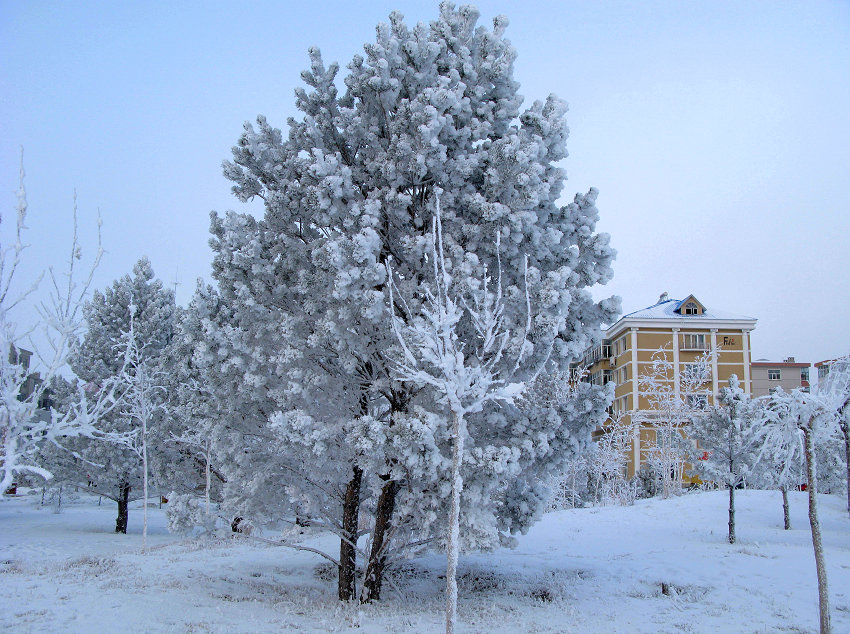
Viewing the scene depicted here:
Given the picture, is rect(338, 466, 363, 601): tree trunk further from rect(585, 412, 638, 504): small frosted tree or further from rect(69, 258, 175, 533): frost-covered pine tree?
rect(585, 412, 638, 504): small frosted tree

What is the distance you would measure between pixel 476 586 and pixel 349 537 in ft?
10.3

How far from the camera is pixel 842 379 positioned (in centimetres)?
788

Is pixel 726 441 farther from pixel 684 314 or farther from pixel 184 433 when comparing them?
pixel 684 314

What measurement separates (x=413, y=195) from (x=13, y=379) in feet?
20.3

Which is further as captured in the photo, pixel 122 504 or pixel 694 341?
pixel 694 341

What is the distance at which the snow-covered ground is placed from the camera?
8.29 meters

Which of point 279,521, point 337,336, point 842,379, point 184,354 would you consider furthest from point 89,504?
point 842,379

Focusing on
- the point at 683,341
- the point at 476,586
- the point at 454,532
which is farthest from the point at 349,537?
the point at 683,341

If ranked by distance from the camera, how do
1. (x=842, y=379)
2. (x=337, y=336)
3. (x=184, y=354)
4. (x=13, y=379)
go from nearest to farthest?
(x=13, y=379)
(x=842, y=379)
(x=337, y=336)
(x=184, y=354)

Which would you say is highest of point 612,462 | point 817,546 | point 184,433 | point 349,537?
point 184,433

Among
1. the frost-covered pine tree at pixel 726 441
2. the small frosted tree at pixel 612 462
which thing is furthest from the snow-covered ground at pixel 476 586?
the small frosted tree at pixel 612 462

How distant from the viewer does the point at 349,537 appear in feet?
32.7

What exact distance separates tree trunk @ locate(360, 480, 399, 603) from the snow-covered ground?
11.9 inches

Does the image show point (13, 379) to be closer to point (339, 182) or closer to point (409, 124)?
point (339, 182)
